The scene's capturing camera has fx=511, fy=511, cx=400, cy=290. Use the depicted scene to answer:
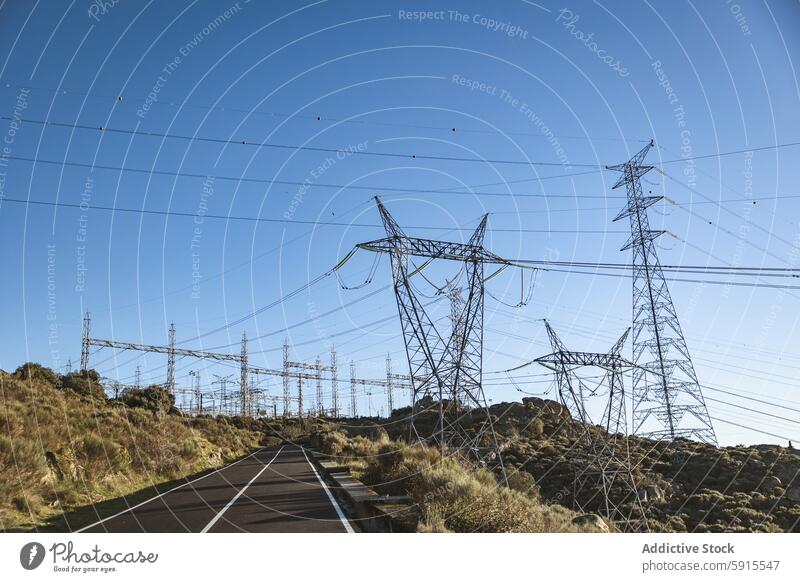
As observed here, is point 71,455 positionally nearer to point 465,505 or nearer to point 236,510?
point 236,510

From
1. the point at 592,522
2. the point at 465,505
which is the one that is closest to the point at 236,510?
the point at 465,505

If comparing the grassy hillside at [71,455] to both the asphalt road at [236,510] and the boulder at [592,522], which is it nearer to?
the asphalt road at [236,510]

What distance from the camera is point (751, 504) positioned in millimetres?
25781

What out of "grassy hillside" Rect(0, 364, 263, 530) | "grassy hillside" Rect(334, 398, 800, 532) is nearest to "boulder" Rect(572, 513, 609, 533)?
"grassy hillside" Rect(334, 398, 800, 532)

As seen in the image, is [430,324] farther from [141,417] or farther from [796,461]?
[796,461]

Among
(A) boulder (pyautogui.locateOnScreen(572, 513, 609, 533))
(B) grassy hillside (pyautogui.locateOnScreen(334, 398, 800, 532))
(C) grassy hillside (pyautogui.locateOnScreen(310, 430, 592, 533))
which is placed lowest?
(B) grassy hillside (pyautogui.locateOnScreen(334, 398, 800, 532))

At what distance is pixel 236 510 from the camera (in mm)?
13148

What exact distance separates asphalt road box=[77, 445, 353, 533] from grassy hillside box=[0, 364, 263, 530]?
5.81ft

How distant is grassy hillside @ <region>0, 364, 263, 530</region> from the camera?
12.0 m

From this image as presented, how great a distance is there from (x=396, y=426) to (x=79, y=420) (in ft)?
145

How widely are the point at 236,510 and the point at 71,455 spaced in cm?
708

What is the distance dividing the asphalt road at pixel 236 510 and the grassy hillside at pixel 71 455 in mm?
1770

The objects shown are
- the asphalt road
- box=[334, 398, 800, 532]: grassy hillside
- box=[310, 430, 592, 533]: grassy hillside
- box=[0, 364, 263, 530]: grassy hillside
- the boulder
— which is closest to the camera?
box=[310, 430, 592, 533]: grassy hillside

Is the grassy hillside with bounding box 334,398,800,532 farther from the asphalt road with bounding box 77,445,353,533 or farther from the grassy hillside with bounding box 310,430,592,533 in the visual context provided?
the asphalt road with bounding box 77,445,353,533
